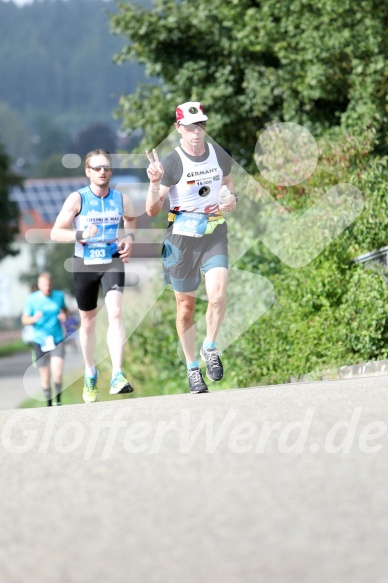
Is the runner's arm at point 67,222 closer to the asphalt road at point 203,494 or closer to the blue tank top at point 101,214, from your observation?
the blue tank top at point 101,214

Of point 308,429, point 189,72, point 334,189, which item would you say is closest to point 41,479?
point 308,429

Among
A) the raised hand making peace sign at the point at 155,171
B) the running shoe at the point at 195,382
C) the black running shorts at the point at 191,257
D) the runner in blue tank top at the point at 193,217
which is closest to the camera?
the raised hand making peace sign at the point at 155,171

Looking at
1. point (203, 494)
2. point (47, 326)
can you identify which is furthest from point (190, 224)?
point (47, 326)

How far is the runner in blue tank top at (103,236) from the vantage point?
10.5 metres

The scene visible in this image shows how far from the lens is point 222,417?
8.02 meters

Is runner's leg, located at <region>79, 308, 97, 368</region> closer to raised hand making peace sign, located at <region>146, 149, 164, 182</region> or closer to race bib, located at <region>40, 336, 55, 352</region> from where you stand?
raised hand making peace sign, located at <region>146, 149, 164, 182</region>

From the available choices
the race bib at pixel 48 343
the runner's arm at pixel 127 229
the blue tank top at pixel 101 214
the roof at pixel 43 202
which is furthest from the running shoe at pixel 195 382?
the roof at pixel 43 202

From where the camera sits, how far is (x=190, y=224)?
33.4ft

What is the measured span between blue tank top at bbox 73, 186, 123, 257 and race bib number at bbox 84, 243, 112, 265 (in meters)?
0.05

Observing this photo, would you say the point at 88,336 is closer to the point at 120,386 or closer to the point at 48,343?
the point at 120,386

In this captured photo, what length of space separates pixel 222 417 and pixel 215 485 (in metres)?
2.33

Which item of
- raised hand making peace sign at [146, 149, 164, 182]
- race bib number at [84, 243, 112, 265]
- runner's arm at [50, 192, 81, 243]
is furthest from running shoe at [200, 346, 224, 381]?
raised hand making peace sign at [146, 149, 164, 182]

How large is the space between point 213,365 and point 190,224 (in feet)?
3.24

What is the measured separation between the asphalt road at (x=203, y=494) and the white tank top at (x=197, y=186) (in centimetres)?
171
